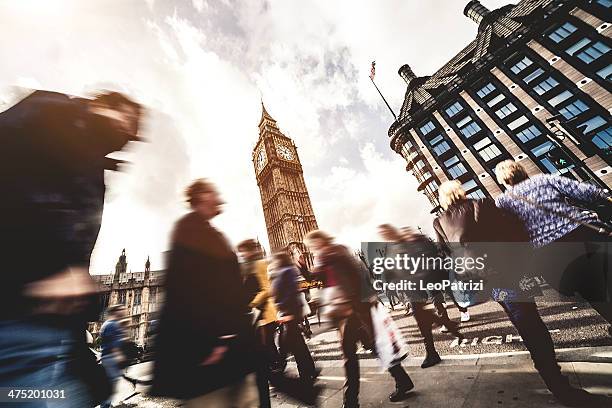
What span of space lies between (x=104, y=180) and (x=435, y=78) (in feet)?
134

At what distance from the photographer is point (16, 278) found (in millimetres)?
881

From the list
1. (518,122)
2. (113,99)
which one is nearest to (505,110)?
(518,122)

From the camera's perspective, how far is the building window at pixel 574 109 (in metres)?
23.0

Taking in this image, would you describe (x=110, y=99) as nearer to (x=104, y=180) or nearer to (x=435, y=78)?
(x=104, y=180)

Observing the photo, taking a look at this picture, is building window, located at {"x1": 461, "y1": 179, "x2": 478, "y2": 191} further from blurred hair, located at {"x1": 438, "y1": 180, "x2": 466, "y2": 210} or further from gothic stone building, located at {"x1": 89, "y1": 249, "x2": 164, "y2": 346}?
gothic stone building, located at {"x1": 89, "y1": 249, "x2": 164, "y2": 346}

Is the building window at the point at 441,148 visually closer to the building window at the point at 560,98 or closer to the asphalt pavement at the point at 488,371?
the building window at the point at 560,98

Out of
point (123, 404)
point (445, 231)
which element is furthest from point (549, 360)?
point (123, 404)

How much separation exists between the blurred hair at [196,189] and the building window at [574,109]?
33781 mm

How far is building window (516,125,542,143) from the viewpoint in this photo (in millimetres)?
25500

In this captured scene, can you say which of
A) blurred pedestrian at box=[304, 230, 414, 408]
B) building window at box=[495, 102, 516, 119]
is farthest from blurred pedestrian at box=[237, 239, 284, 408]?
building window at box=[495, 102, 516, 119]

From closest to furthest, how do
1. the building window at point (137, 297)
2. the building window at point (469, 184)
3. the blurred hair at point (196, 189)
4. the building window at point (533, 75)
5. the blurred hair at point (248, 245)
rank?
the blurred hair at point (196, 189)
the blurred hair at point (248, 245)
the building window at point (533, 75)
the building window at point (469, 184)
the building window at point (137, 297)

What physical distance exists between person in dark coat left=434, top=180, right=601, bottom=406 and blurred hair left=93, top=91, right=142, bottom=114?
9.85 feet

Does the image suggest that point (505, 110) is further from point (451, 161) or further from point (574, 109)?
point (451, 161)

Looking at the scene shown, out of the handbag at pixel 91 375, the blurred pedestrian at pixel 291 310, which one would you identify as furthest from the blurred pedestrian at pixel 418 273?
the handbag at pixel 91 375
